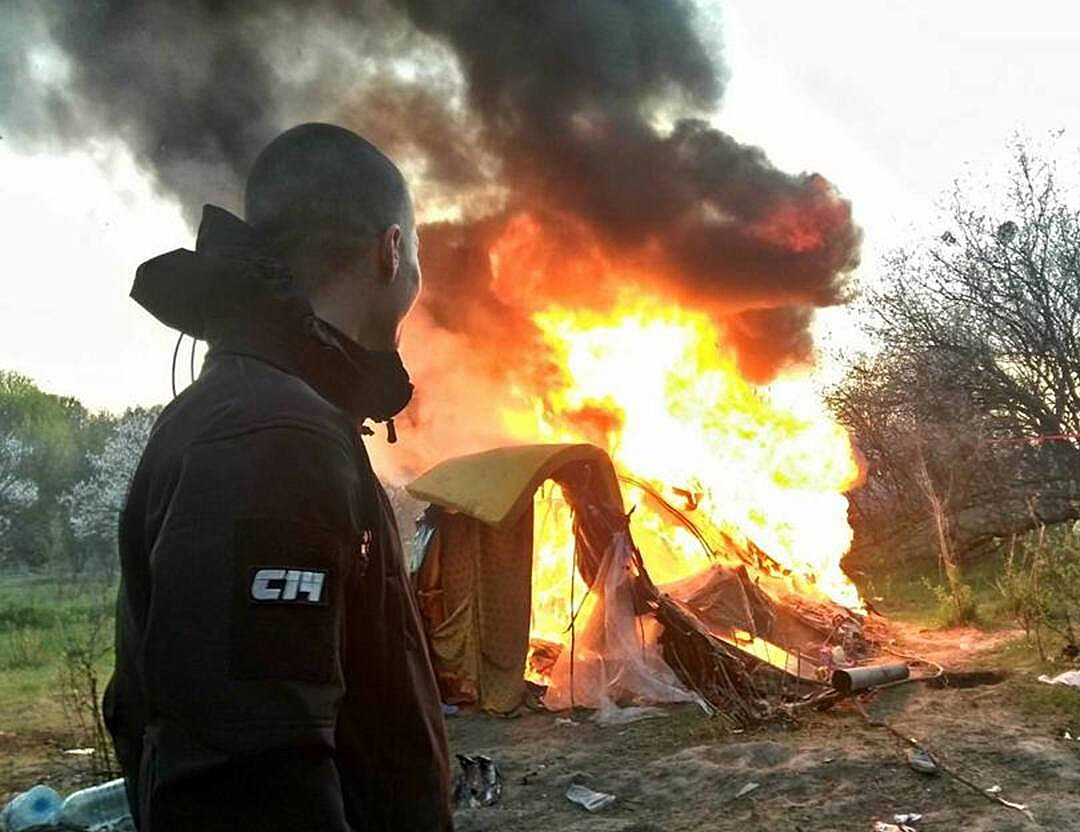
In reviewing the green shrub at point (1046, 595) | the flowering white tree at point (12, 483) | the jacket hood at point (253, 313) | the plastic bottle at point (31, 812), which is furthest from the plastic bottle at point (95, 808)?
the flowering white tree at point (12, 483)

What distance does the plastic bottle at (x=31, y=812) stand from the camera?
5926mm

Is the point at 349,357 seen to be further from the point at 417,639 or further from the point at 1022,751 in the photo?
the point at 1022,751

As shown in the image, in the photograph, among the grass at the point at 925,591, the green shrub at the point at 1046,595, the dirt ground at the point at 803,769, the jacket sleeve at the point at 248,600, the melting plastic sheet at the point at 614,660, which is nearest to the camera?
the jacket sleeve at the point at 248,600

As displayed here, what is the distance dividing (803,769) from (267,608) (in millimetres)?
6005

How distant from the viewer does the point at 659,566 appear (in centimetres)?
1270

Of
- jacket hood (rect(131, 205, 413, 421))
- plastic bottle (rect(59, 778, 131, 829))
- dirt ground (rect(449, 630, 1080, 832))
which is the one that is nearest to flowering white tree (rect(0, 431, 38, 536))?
plastic bottle (rect(59, 778, 131, 829))

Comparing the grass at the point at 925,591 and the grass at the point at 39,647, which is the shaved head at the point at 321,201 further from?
the grass at the point at 925,591

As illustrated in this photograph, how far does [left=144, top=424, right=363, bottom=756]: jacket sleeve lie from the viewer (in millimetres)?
1125

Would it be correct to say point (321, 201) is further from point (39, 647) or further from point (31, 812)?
point (39, 647)

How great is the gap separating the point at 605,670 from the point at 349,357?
323 inches

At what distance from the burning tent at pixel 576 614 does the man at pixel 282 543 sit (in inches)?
294

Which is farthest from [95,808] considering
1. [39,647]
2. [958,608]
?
[39,647]

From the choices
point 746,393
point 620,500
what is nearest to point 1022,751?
point 620,500

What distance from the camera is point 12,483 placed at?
112ft
